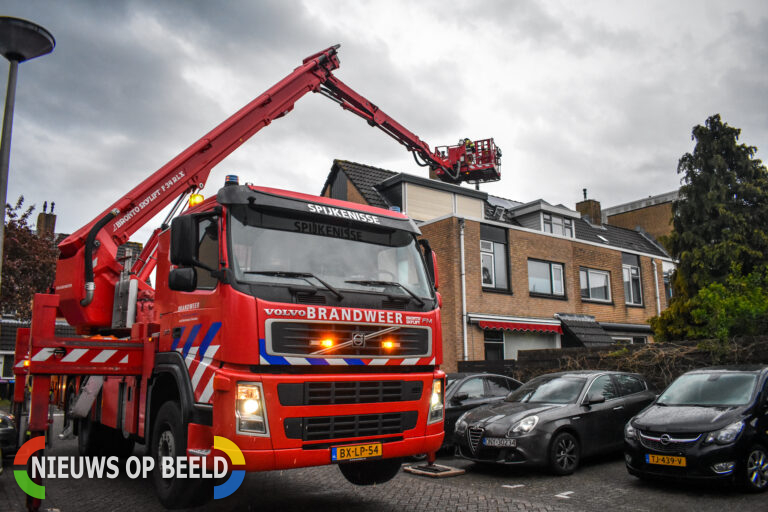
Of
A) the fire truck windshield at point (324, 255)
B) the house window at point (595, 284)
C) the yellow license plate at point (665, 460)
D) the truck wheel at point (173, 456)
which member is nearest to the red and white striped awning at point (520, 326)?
the house window at point (595, 284)

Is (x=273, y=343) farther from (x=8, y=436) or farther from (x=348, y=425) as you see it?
(x=8, y=436)

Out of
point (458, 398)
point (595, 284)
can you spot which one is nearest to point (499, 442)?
point (458, 398)

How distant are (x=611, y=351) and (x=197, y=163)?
10444 millimetres

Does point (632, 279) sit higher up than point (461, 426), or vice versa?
point (632, 279)

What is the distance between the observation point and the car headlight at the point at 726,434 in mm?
7074

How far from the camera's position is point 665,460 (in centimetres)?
737

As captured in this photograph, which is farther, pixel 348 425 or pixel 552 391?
pixel 552 391

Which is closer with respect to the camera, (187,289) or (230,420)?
(230,420)

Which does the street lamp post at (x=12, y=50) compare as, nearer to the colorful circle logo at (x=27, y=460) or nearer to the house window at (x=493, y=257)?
the colorful circle logo at (x=27, y=460)

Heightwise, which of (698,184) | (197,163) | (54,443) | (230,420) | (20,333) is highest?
(698,184)

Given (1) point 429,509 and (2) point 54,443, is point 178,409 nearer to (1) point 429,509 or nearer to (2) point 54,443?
(1) point 429,509

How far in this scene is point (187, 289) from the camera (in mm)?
5566

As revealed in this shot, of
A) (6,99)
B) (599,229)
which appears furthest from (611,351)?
(599,229)

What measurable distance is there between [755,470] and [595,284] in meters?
19.0
